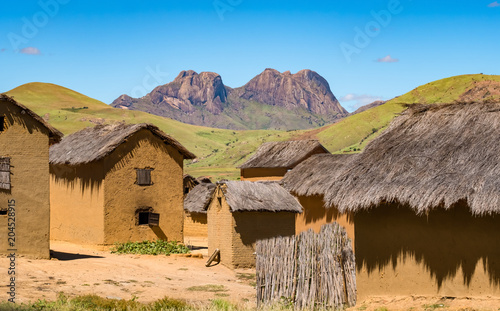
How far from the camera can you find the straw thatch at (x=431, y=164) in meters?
13.4

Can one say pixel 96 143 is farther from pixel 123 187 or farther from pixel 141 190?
pixel 141 190

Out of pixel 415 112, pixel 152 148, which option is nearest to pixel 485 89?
pixel 152 148

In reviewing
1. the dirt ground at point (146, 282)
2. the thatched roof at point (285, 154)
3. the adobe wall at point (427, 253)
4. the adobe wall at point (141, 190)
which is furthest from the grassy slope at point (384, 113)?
the adobe wall at point (427, 253)

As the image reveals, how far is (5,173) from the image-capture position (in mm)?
20891

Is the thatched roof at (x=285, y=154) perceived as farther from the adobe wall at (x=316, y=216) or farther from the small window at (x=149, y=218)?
the adobe wall at (x=316, y=216)

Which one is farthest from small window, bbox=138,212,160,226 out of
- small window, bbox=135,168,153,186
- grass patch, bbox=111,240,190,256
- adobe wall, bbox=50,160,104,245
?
adobe wall, bbox=50,160,104,245

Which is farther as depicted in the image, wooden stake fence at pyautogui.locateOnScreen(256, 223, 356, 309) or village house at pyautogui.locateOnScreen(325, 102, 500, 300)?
wooden stake fence at pyautogui.locateOnScreen(256, 223, 356, 309)

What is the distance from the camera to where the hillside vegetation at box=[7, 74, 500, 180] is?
4412 inches

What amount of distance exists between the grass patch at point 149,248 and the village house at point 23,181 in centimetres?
509

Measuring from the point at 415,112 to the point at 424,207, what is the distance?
3.99m

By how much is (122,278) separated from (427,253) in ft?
30.4

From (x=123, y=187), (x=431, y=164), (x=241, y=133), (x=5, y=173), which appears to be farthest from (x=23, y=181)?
(x=241, y=133)

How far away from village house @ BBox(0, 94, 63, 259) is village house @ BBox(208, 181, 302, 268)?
571 cm

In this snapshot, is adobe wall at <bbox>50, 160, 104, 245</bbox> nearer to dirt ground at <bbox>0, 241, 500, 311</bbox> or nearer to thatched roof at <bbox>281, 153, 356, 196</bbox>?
dirt ground at <bbox>0, 241, 500, 311</bbox>
